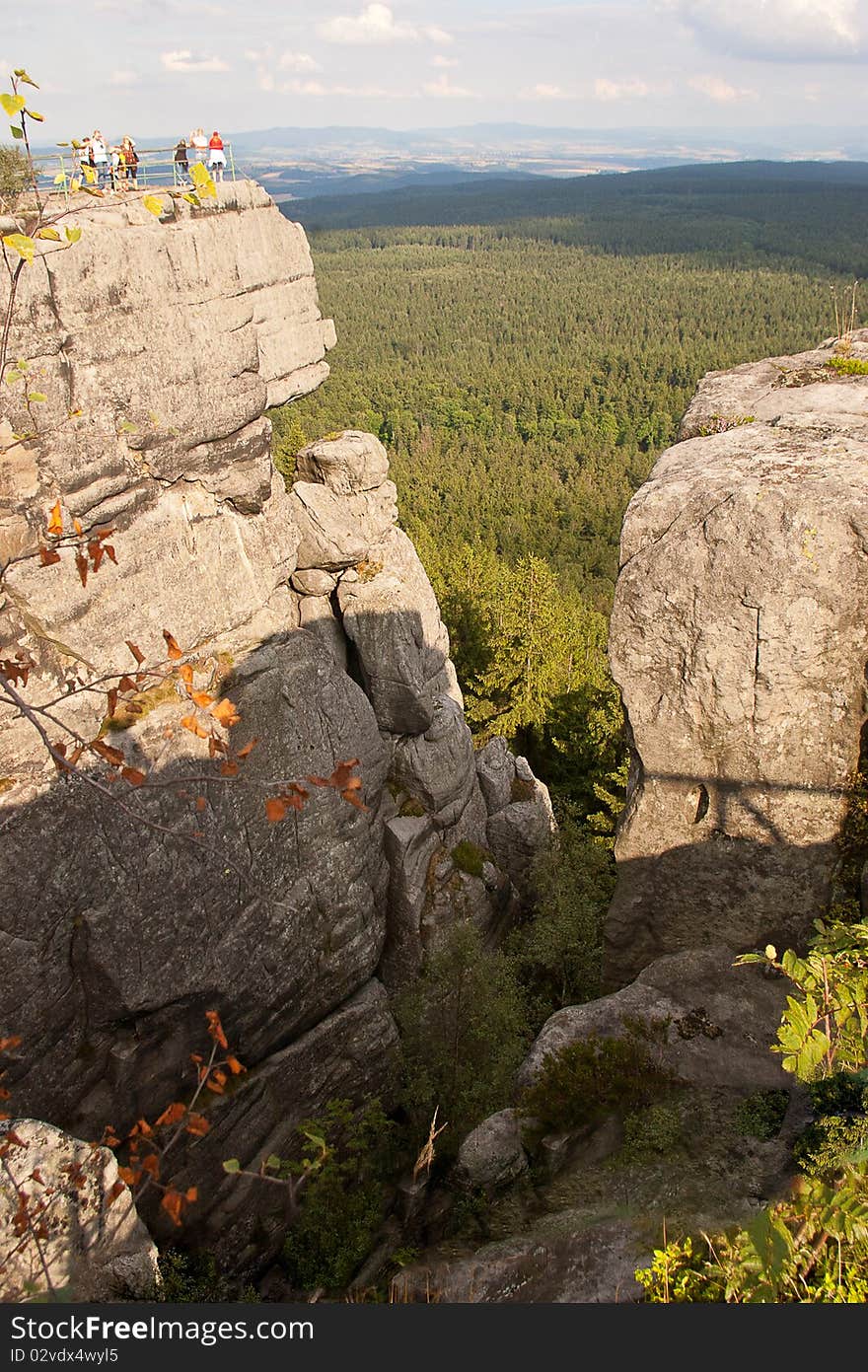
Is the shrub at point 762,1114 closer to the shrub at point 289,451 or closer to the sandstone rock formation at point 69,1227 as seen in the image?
the sandstone rock formation at point 69,1227

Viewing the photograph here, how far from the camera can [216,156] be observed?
1702 cm

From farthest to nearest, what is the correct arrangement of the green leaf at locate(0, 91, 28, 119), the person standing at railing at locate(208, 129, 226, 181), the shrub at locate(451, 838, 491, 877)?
the shrub at locate(451, 838, 491, 877) → the person standing at railing at locate(208, 129, 226, 181) → the green leaf at locate(0, 91, 28, 119)

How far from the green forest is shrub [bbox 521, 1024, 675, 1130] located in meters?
11.6

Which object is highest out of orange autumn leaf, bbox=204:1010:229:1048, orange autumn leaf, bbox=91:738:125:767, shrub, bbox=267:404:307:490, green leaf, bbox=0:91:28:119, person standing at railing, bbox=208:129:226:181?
person standing at railing, bbox=208:129:226:181

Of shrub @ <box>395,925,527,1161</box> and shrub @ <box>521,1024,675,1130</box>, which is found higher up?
shrub @ <box>521,1024,675,1130</box>

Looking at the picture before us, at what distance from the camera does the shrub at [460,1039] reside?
15.3 m

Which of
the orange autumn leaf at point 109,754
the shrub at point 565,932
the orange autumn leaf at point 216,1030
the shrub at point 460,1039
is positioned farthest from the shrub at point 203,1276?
the orange autumn leaf at point 109,754

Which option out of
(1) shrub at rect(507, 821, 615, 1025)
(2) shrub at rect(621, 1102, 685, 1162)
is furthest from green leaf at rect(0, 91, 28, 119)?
(1) shrub at rect(507, 821, 615, 1025)

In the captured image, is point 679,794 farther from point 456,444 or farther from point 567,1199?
point 456,444

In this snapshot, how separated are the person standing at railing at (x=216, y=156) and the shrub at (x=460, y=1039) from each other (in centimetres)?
1562

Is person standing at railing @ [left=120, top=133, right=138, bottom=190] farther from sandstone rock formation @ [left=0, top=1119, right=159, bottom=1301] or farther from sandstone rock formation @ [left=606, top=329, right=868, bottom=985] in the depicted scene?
sandstone rock formation @ [left=0, top=1119, right=159, bottom=1301]

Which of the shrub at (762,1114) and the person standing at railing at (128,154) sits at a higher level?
the person standing at railing at (128,154)

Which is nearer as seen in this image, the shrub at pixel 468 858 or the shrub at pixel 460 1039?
the shrub at pixel 460 1039

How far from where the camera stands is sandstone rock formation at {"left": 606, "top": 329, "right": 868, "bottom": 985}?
9.93 metres
